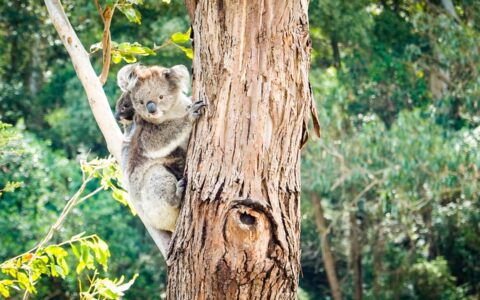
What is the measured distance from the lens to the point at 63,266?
390 centimetres

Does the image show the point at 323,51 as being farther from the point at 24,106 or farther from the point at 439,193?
the point at 24,106

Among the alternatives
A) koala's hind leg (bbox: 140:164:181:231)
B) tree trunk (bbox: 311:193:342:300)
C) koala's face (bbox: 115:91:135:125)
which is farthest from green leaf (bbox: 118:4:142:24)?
tree trunk (bbox: 311:193:342:300)

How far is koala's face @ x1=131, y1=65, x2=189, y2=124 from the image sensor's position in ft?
12.6

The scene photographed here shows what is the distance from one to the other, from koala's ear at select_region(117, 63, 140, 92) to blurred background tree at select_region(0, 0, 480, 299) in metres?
6.09

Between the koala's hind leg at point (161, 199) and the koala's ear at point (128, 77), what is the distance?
0.44 metres

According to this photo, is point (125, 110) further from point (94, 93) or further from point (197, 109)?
point (197, 109)

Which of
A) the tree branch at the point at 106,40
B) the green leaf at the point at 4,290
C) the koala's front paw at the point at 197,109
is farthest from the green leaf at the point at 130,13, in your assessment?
the green leaf at the point at 4,290

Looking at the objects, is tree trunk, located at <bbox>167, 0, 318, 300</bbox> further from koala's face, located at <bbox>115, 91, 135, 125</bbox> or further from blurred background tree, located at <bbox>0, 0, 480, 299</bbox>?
blurred background tree, located at <bbox>0, 0, 480, 299</bbox>

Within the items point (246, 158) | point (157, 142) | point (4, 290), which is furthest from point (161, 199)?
point (246, 158)

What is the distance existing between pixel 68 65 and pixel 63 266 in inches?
434

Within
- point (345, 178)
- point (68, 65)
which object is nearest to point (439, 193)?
point (345, 178)

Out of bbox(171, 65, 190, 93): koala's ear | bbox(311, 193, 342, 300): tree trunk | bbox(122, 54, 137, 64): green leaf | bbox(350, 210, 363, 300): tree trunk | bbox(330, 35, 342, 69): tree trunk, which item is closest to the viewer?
bbox(171, 65, 190, 93): koala's ear

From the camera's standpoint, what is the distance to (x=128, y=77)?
13.2 feet

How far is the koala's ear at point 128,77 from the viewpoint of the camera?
3960 millimetres
